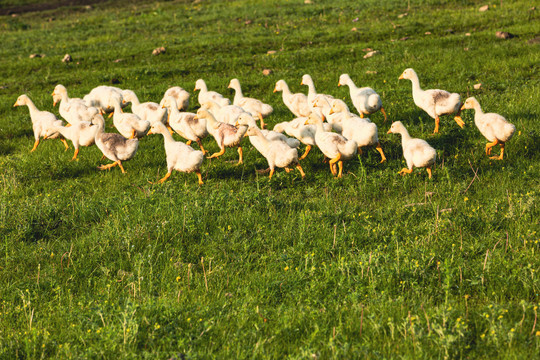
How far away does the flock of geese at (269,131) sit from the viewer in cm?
866

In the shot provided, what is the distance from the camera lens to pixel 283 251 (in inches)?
235

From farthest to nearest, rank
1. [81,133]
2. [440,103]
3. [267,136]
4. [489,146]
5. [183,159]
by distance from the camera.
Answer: [81,133] → [440,103] → [267,136] → [489,146] → [183,159]

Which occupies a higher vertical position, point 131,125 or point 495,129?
point 131,125

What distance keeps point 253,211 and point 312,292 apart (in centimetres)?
216

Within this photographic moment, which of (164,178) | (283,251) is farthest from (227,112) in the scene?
(283,251)

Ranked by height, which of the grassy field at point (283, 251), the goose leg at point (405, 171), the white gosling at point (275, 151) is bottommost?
the goose leg at point (405, 171)

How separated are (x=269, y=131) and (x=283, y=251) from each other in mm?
4119

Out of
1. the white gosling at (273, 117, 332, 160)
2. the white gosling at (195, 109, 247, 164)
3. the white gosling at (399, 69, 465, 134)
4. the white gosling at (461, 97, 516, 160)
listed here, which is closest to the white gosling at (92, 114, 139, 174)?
the white gosling at (195, 109, 247, 164)

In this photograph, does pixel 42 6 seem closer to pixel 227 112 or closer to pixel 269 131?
pixel 227 112

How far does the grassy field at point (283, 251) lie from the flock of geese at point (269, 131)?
0.36 meters

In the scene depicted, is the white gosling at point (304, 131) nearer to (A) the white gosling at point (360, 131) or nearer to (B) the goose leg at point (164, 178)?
(A) the white gosling at point (360, 131)

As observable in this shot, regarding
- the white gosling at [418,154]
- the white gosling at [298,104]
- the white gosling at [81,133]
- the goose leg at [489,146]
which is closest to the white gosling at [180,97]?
the white gosling at [298,104]

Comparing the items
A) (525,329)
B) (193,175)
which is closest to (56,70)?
(193,175)

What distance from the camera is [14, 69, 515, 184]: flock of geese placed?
866 centimetres
